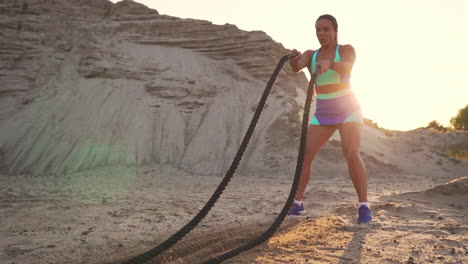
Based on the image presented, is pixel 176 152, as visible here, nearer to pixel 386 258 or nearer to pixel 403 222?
pixel 403 222

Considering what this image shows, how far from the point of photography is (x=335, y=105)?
12.9 feet

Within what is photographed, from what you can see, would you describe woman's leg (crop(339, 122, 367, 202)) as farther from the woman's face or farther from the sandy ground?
the woman's face

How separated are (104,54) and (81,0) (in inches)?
144

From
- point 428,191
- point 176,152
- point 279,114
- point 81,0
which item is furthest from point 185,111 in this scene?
point 428,191

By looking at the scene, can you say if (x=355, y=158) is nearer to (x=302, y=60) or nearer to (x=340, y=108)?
(x=340, y=108)

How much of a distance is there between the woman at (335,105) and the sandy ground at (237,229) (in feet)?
→ 1.50

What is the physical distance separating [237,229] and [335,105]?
152 centimetres

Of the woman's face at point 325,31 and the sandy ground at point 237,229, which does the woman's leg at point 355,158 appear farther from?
the woman's face at point 325,31

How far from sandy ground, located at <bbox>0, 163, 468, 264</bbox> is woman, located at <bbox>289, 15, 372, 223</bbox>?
0.46 m

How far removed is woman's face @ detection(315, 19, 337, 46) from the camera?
3.97m

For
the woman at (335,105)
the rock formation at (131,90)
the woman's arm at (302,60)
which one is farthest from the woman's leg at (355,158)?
the rock formation at (131,90)

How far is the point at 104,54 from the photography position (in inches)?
605

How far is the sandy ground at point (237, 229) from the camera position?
2719 mm

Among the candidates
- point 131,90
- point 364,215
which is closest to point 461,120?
point 131,90
